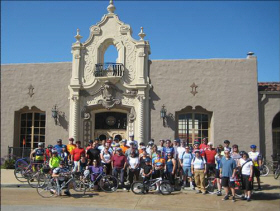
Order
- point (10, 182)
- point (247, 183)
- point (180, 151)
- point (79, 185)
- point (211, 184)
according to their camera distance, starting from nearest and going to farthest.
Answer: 1. point (247, 183)
2. point (79, 185)
3. point (211, 184)
4. point (180, 151)
5. point (10, 182)

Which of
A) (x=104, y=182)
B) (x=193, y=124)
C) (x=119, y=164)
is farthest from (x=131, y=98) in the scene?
(x=104, y=182)

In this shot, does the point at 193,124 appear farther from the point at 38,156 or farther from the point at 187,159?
the point at 38,156

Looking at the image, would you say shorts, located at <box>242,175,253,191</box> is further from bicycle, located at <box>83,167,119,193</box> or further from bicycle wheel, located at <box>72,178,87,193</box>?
bicycle wheel, located at <box>72,178,87,193</box>

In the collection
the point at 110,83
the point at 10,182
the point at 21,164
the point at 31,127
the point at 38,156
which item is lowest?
the point at 10,182

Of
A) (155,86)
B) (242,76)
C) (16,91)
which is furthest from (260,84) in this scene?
(16,91)

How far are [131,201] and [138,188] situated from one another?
106 cm

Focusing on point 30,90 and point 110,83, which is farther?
point 30,90

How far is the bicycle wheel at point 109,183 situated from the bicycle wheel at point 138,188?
60 centimetres

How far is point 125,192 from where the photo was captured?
10.9 m

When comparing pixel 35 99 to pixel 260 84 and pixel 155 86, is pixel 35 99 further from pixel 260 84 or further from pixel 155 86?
pixel 260 84

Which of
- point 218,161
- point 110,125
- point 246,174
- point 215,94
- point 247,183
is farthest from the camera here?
point 110,125

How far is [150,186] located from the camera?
10.8 metres

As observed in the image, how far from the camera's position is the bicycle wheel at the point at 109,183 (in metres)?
11.0

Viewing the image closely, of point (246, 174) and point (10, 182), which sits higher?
point (246, 174)
